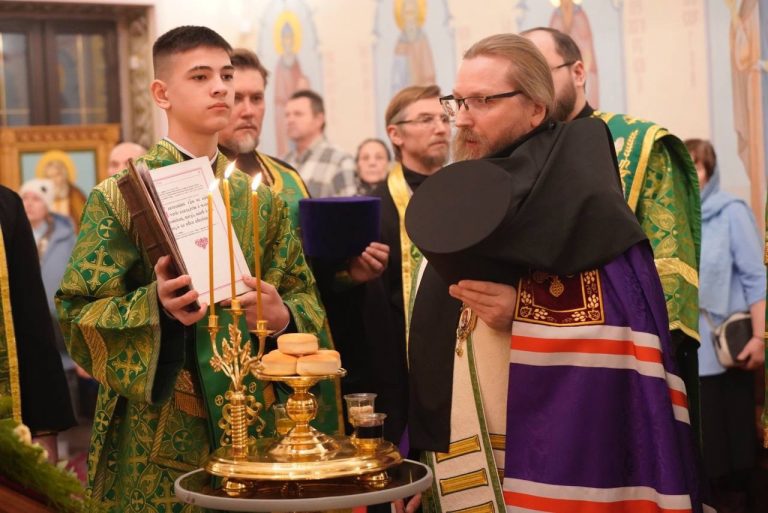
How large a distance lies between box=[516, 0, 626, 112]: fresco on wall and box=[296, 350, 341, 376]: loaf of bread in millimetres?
5049

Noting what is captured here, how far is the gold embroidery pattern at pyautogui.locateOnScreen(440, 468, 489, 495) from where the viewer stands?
2.99 m

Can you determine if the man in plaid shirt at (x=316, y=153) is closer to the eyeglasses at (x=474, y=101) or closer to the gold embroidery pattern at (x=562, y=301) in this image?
the eyeglasses at (x=474, y=101)

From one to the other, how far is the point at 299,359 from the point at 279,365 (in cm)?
4

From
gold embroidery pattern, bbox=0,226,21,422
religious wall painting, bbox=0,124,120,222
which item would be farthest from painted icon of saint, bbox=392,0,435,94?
gold embroidery pattern, bbox=0,226,21,422

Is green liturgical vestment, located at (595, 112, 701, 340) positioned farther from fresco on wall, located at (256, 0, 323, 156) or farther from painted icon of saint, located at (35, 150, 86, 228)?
painted icon of saint, located at (35, 150, 86, 228)

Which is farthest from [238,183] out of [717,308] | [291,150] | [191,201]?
[291,150]

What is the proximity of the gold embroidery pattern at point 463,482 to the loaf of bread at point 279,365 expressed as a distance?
29.9 inches

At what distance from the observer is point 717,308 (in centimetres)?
604

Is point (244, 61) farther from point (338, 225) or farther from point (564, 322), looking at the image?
point (564, 322)

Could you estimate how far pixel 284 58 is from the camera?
37.2 feet

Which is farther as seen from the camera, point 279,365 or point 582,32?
point 582,32

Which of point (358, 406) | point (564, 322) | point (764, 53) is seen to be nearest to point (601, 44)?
point (764, 53)

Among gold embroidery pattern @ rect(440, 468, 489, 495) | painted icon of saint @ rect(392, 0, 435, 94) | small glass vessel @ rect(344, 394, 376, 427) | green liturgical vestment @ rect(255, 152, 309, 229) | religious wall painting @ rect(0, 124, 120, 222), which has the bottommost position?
gold embroidery pattern @ rect(440, 468, 489, 495)

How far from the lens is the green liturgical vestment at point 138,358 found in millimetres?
3090
